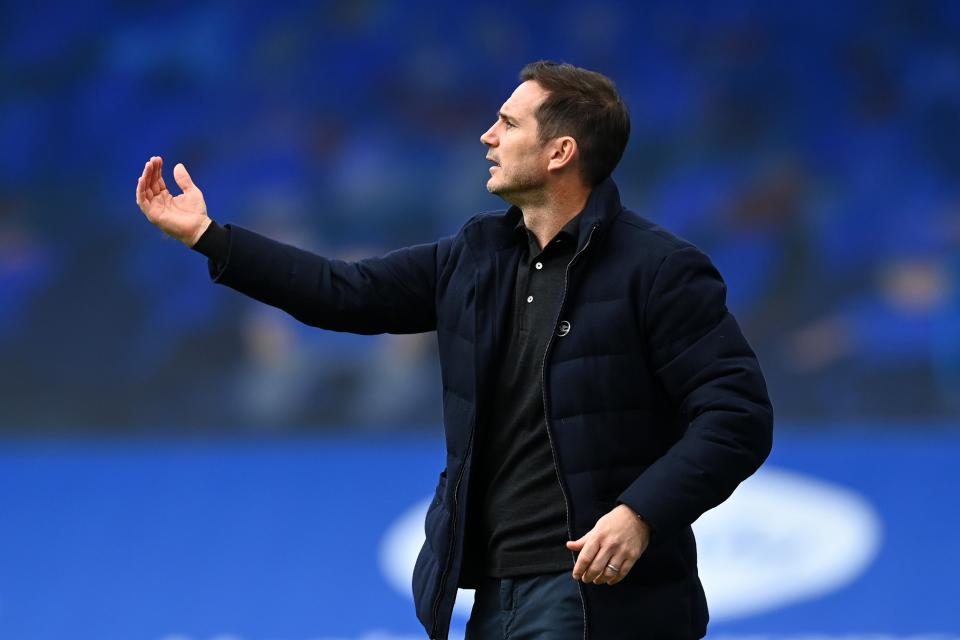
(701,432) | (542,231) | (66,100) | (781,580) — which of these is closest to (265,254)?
(542,231)

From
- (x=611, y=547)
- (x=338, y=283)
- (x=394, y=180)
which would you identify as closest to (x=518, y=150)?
(x=338, y=283)

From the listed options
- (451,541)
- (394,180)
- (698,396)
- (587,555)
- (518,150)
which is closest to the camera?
(587,555)

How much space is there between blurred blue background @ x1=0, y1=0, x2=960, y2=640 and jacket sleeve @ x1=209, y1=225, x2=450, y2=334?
10.9ft

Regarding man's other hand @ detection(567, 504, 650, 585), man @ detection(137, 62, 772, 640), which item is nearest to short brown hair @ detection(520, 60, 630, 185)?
man @ detection(137, 62, 772, 640)

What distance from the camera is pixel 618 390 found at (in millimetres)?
2785

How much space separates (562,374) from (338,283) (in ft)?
1.59

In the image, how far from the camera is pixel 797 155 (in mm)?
6711

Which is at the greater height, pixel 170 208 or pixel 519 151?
pixel 519 151

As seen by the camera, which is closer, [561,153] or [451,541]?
[451,541]

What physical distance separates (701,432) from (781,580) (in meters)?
2.67

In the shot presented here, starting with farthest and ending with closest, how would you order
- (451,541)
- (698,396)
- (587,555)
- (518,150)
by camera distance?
1. (518,150)
2. (451,541)
3. (698,396)
4. (587,555)

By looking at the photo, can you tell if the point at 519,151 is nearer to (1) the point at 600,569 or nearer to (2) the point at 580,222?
(2) the point at 580,222

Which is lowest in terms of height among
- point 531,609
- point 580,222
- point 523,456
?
point 531,609

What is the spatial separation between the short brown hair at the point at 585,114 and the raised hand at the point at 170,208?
653 mm
